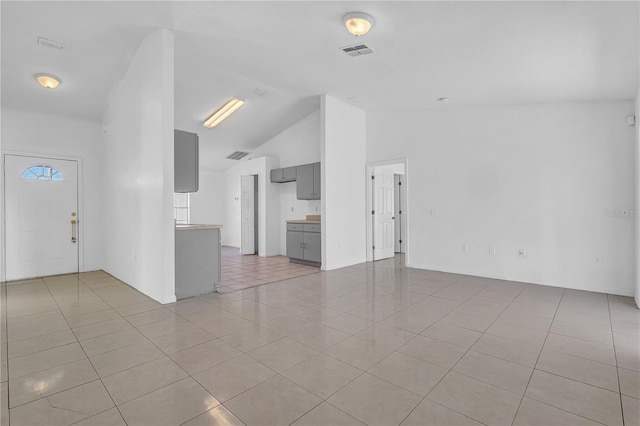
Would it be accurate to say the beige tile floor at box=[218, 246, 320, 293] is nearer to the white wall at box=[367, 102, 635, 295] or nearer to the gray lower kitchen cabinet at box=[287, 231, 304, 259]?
the gray lower kitchen cabinet at box=[287, 231, 304, 259]

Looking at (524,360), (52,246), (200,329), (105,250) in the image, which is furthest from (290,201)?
(524,360)

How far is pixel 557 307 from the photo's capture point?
379 centimetres

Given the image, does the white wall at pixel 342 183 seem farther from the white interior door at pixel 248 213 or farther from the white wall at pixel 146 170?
the white interior door at pixel 248 213

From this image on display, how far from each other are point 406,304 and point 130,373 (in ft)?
9.45

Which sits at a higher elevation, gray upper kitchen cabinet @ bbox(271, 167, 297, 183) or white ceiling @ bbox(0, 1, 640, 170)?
white ceiling @ bbox(0, 1, 640, 170)

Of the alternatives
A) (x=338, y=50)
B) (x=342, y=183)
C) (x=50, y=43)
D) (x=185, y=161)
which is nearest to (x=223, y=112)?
(x=185, y=161)

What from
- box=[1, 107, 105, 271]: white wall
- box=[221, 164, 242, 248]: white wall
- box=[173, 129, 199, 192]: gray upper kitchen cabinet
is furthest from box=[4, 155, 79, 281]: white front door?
box=[221, 164, 242, 248]: white wall

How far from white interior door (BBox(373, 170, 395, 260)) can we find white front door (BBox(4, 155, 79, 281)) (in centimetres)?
594

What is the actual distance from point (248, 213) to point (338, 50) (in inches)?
218

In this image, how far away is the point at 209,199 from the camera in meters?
10.6

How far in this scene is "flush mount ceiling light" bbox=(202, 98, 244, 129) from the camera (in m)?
6.37

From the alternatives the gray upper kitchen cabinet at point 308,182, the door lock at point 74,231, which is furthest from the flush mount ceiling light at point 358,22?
the door lock at point 74,231

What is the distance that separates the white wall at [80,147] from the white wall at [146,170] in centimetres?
131

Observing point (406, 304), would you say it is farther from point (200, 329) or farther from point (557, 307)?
point (200, 329)
